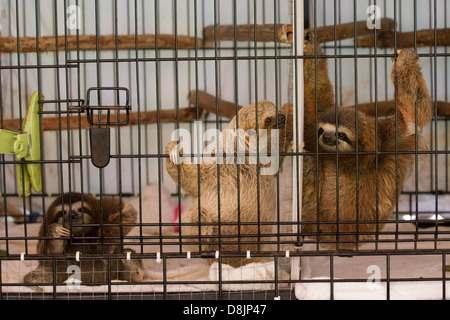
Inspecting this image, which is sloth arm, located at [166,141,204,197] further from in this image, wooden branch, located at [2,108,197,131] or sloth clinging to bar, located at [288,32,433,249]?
wooden branch, located at [2,108,197,131]

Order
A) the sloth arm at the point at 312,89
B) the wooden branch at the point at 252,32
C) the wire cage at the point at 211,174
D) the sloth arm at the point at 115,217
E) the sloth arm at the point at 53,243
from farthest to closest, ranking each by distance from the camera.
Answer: the sloth arm at the point at 115,217 → the sloth arm at the point at 312,89 → the wooden branch at the point at 252,32 → the sloth arm at the point at 53,243 → the wire cage at the point at 211,174

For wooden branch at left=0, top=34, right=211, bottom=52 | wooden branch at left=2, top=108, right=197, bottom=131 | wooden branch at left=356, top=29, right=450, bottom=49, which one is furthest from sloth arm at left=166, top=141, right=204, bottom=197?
wooden branch at left=356, top=29, right=450, bottom=49

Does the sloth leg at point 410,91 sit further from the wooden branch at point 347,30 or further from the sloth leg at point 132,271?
the sloth leg at point 132,271

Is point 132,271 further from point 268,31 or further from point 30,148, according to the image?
point 268,31

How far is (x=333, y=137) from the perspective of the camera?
3336 mm

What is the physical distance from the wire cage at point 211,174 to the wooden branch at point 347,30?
0.06 ft

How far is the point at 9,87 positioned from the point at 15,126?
0.50 metres

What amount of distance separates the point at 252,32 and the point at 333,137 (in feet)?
4.28

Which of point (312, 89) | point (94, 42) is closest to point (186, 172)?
point (312, 89)

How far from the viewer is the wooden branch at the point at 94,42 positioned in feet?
14.8

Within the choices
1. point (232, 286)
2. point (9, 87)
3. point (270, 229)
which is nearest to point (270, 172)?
point (270, 229)

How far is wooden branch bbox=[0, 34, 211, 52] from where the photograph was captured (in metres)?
4.52

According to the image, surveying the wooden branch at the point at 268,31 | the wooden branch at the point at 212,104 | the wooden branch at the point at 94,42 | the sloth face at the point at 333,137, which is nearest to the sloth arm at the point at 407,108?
the sloth face at the point at 333,137
